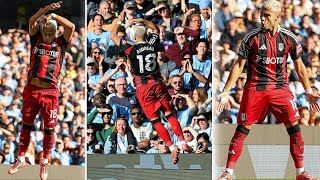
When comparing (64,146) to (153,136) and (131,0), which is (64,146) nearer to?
(153,136)

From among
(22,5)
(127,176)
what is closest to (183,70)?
(127,176)

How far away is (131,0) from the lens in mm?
13156

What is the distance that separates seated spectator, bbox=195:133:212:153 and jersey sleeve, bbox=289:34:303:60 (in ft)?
5.12

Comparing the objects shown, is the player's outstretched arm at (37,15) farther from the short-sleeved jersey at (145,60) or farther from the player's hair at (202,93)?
the player's hair at (202,93)

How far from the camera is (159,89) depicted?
513 inches

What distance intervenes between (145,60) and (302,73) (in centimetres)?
212

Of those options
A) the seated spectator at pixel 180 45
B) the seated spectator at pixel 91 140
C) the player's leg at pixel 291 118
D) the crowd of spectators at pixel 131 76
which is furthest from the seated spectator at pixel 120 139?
→ the player's leg at pixel 291 118

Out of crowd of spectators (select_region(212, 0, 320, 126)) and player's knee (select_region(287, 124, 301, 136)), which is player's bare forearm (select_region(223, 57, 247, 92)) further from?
player's knee (select_region(287, 124, 301, 136))

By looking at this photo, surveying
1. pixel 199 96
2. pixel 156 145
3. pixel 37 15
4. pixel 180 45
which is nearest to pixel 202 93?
pixel 199 96

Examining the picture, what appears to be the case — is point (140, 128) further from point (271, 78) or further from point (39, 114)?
point (271, 78)

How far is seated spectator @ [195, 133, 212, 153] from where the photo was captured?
12758 millimetres

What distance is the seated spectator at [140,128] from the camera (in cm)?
1312

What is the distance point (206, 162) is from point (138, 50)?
1703 millimetres

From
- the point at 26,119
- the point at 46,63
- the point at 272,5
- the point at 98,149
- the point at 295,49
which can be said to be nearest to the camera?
the point at 295,49
